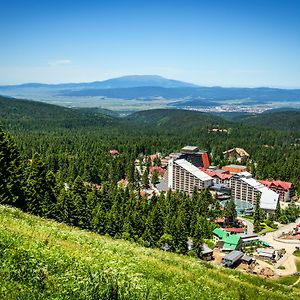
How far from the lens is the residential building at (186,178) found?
11675 centimetres

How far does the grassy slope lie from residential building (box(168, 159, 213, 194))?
95.7m

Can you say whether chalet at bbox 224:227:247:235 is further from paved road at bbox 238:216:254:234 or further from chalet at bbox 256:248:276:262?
chalet at bbox 256:248:276:262

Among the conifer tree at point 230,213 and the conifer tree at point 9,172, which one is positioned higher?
the conifer tree at point 9,172

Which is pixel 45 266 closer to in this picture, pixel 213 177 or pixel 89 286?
pixel 89 286

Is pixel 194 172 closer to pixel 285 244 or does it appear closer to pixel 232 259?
pixel 285 244

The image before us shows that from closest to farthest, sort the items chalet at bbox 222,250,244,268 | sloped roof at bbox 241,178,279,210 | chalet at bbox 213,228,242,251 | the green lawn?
chalet at bbox 222,250,244,268, chalet at bbox 213,228,242,251, the green lawn, sloped roof at bbox 241,178,279,210

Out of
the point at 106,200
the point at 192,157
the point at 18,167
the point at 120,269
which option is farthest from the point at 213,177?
the point at 120,269

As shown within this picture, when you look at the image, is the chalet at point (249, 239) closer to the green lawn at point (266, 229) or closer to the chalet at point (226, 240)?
the chalet at point (226, 240)

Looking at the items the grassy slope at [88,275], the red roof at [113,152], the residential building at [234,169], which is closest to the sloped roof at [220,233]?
the grassy slope at [88,275]

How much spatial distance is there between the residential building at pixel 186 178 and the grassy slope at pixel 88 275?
95.7 meters

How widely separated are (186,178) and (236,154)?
216 ft

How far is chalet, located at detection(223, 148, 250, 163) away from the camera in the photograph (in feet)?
573

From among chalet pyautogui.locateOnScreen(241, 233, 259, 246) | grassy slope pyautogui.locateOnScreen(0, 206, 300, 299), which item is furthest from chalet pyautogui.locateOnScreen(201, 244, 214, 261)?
grassy slope pyautogui.locateOnScreen(0, 206, 300, 299)

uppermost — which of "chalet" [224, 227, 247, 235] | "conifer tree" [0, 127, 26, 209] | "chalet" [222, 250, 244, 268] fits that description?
"conifer tree" [0, 127, 26, 209]
